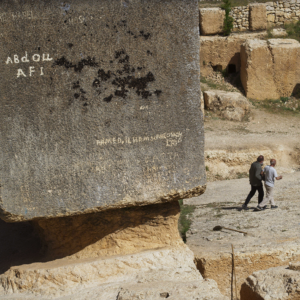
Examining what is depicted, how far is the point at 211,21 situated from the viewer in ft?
52.9

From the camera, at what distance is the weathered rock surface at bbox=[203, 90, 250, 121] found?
12945 mm

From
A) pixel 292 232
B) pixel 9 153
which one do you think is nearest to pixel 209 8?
pixel 292 232

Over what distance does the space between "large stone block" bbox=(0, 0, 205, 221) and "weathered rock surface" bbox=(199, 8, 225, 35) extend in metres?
13.1

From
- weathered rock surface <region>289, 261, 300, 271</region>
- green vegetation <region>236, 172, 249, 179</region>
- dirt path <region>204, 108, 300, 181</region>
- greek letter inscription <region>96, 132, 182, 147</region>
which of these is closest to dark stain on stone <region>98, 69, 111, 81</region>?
greek letter inscription <region>96, 132, 182, 147</region>

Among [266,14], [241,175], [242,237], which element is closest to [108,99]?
[242,237]

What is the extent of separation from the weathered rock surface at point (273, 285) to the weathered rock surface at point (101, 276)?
38cm

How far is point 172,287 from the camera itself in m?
3.54

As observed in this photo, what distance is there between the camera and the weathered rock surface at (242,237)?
4.45 metres

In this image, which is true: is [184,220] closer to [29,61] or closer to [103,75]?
[103,75]

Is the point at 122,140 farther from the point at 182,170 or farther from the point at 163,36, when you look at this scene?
the point at 163,36

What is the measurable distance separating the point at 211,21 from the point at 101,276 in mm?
14283

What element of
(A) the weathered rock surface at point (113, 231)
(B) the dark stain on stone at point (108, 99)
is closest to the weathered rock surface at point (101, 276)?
(A) the weathered rock surface at point (113, 231)

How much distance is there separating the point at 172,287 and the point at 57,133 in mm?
1847

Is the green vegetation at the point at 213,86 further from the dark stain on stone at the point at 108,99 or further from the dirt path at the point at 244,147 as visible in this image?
the dark stain on stone at the point at 108,99
